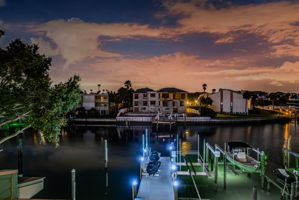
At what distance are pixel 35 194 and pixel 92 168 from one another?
288 inches

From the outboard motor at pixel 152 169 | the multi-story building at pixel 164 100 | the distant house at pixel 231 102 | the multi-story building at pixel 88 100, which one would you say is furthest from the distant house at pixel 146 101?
the outboard motor at pixel 152 169

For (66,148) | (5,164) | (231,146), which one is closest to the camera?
(231,146)

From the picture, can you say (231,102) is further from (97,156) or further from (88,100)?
(97,156)

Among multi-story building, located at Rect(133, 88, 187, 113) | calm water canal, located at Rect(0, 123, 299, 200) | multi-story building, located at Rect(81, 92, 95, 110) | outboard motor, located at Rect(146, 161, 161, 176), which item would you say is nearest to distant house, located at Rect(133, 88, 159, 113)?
multi-story building, located at Rect(133, 88, 187, 113)

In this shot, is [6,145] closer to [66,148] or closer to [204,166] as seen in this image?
[66,148]

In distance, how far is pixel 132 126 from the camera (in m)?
49.7

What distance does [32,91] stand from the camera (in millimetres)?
12539

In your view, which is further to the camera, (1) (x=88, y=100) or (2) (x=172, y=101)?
(1) (x=88, y=100)

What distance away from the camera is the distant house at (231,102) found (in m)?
59.9

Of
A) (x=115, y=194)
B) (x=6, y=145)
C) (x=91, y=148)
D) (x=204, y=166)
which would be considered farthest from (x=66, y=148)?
(x=204, y=166)

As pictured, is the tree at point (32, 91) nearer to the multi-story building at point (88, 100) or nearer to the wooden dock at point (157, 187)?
the wooden dock at point (157, 187)

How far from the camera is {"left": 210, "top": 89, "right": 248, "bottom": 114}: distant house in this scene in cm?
5994

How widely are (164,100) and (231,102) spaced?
858 inches

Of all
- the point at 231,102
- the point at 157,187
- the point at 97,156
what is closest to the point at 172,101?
the point at 231,102
